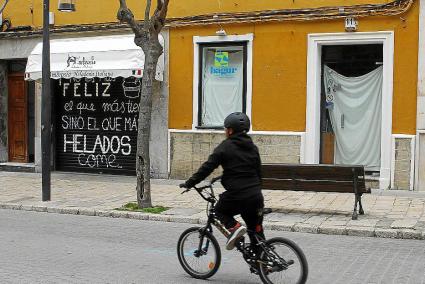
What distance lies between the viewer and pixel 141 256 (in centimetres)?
781

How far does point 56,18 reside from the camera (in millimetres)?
17188

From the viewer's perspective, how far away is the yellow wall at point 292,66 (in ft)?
43.2

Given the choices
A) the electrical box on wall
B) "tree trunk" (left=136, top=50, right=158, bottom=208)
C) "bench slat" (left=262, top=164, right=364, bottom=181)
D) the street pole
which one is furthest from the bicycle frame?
the electrical box on wall

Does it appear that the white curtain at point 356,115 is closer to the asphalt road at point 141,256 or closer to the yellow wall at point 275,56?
the yellow wall at point 275,56

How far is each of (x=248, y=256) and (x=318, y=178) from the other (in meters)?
4.55

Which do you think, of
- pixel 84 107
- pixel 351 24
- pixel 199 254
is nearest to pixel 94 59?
pixel 84 107

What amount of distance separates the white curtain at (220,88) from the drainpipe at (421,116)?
13.8 ft

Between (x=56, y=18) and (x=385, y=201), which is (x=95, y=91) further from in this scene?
(x=385, y=201)

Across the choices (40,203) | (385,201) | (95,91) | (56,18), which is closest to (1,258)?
(40,203)

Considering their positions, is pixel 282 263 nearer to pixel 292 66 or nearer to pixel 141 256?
pixel 141 256

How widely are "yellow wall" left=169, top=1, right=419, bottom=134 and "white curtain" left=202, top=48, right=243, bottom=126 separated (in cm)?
50

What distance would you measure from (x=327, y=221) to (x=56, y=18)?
10.6m

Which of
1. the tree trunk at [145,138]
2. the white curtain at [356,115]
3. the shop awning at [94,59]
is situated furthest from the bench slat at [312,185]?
the shop awning at [94,59]

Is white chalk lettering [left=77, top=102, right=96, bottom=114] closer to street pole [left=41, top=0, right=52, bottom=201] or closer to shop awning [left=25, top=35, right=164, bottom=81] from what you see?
shop awning [left=25, top=35, right=164, bottom=81]
